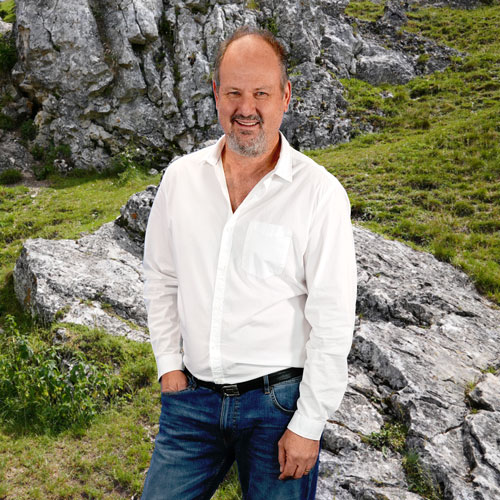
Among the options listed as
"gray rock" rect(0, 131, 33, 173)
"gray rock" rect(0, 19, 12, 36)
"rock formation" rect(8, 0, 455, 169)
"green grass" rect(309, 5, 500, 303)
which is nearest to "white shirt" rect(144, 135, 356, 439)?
"green grass" rect(309, 5, 500, 303)

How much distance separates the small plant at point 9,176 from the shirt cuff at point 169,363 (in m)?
18.3

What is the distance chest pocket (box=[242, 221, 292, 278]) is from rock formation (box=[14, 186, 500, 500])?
2639mm

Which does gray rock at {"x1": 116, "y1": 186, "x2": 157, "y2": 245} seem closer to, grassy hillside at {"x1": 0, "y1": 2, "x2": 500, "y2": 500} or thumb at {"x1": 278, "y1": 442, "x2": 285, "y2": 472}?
grassy hillside at {"x1": 0, "y1": 2, "x2": 500, "y2": 500}

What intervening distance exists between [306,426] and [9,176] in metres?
19.4

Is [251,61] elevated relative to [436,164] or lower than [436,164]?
elevated

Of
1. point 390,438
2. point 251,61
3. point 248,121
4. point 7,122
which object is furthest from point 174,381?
point 7,122

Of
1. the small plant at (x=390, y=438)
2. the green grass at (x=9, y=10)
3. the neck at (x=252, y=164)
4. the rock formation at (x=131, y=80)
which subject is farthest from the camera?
the green grass at (x=9, y=10)

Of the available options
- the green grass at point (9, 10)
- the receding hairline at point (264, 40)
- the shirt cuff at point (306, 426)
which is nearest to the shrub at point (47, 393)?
the shirt cuff at point (306, 426)

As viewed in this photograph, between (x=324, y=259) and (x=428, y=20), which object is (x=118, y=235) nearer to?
(x=324, y=259)

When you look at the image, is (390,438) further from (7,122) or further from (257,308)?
(7,122)

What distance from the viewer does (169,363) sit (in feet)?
9.05

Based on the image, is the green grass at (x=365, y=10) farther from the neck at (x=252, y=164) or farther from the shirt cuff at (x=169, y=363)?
the shirt cuff at (x=169, y=363)

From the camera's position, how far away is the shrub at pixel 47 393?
5.33 meters

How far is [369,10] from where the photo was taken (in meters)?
31.5
